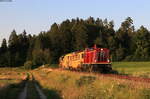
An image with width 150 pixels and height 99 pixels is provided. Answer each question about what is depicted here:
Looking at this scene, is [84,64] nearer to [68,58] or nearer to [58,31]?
[68,58]

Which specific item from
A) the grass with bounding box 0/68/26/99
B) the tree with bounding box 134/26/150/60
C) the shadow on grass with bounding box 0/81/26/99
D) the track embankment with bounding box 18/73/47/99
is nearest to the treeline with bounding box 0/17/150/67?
the tree with bounding box 134/26/150/60

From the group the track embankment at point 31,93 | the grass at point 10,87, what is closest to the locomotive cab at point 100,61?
the track embankment at point 31,93

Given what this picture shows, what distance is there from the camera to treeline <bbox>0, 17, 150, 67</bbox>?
404 ft

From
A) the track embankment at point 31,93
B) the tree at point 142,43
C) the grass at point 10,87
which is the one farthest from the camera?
the tree at point 142,43

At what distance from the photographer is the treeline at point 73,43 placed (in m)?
123

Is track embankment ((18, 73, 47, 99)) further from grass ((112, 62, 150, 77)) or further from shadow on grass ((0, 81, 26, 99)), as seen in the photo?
grass ((112, 62, 150, 77))

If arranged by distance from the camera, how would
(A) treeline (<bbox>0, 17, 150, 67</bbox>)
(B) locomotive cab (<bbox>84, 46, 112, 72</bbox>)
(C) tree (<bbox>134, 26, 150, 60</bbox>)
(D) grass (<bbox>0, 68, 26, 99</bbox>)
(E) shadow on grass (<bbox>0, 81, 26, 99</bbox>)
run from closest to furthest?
(E) shadow on grass (<bbox>0, 81, 26, 99</bbox>) < (D) grass (<bbox>0, 68, 26, 99</bbox>) < (B) locomotive cab (<bbox>84, 46, 112, 72</bbox>) < (C) tree (<bbox>134, 26, 150, 60</bbox>) < (A) treeline (<bbox>0, 17, 150, 67</bbox>)

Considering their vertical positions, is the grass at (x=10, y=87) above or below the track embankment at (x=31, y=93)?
above

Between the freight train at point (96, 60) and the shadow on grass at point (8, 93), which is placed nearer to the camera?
the shadow on grass at point (8, 93)

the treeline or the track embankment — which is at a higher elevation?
the treeline

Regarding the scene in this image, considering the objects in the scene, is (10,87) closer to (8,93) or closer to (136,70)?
(8,93)

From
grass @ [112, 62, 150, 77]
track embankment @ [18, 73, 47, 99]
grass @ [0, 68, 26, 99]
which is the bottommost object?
track embankment @ [18, 73, 47, 99]

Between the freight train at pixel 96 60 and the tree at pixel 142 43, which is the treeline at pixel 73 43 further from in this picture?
the freight train at pixel 96 60

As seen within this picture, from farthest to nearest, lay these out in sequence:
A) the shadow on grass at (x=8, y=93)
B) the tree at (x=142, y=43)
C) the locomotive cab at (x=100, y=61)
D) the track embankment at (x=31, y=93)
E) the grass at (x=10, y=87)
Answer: the tree at (x=142, y=43) < the locomotive cab at (x=100, y=61) < the track embankment at (x=31, y=93) < the grass at (x=10, y=87) < the shadow on grass at (x=8, y=93)
